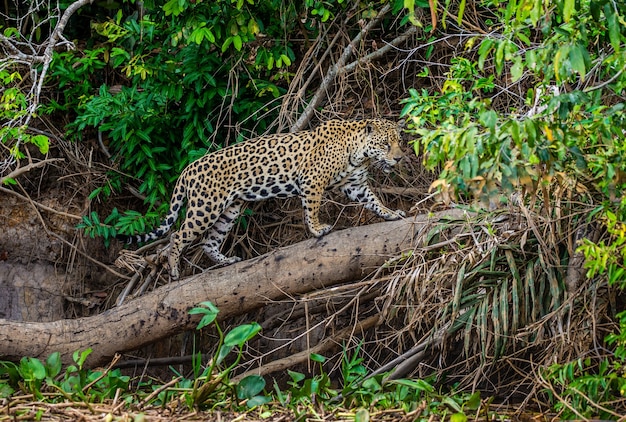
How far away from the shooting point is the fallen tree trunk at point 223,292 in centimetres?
727

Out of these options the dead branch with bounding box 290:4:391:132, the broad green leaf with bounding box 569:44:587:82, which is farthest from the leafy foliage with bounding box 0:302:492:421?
the dead branch with bounding box 290:4:391:132

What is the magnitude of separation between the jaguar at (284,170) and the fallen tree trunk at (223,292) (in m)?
0.72

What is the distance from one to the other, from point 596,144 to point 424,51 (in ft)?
12.9

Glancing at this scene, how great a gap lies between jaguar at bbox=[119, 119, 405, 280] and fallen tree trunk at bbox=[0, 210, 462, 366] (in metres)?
0.72

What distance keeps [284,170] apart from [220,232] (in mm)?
973

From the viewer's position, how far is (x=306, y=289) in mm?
7438

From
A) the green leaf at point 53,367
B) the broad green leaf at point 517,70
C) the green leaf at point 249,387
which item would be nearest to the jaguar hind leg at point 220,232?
the green leaf at point 53,367

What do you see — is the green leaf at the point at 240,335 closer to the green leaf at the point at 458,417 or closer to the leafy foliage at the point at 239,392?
the leafy foliage at the point at 239,392

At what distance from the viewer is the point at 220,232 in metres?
8.68

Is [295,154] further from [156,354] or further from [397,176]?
[156,354]

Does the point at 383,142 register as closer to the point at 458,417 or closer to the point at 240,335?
the point at 240,335

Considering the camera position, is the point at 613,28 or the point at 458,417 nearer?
the point at 613,28

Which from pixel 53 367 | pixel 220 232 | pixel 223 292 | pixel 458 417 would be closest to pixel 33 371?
pixel 53 367

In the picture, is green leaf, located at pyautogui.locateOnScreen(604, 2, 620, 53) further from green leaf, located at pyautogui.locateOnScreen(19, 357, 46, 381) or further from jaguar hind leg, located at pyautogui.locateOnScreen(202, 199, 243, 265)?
jaguar hind leg, located at pyautogui.locateOnScreen(202, 199, 243, 265)
